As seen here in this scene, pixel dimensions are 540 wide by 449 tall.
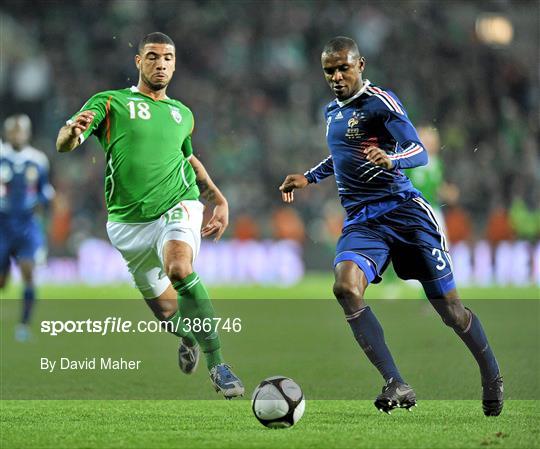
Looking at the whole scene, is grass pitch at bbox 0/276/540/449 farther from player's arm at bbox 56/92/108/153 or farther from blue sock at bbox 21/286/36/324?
player's arm at bbox 56/92/108/153

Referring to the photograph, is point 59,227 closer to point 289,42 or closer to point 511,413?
point 289,42

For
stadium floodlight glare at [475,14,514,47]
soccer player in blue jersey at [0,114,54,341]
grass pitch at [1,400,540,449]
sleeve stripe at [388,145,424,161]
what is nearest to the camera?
grass pitch at [1,400,540,449]

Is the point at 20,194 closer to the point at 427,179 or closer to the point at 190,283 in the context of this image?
the point at 427,179

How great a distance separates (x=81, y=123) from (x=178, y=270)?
1.01 m

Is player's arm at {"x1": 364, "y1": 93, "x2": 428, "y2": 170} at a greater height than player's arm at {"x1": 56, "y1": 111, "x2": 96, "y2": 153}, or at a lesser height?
lesser

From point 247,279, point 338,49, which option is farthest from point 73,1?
point 338,49

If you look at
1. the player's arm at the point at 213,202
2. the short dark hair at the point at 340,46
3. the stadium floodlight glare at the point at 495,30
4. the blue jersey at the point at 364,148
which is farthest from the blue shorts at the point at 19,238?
the stadium floodlight glare at the point at 495,30

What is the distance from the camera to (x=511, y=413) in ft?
18.8

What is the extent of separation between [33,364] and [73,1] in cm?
1649

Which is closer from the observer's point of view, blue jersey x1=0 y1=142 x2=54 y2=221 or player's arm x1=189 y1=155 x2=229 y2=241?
player's arm x1=189 y1=155 x2=229 y2=241

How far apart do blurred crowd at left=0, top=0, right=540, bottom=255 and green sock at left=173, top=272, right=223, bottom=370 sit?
43.1 ft

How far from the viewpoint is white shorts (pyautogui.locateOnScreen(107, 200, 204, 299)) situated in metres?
6.32

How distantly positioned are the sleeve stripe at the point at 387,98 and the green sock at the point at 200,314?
1.45 metres

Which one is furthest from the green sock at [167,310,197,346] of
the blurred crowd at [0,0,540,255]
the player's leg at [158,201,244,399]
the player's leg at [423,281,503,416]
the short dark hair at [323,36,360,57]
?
the blurred crowd at [0,0,540,255]
